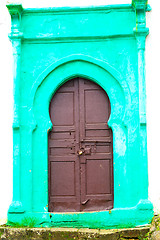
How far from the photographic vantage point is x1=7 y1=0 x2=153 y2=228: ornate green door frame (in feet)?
18.0

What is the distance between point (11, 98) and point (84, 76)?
1287 mm

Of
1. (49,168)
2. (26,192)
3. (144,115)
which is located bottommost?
(26,192)

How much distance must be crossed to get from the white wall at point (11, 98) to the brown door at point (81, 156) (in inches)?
26.8

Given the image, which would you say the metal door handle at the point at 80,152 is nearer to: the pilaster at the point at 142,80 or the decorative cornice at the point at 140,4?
the pilaster at the point at 142,80

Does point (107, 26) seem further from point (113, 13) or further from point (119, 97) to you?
point (119, 97)

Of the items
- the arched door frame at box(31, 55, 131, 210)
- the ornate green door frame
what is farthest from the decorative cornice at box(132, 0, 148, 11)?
the arched door frame at box(31, 55, 131, 210)

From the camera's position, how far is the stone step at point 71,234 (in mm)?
5273

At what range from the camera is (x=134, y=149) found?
218 inches

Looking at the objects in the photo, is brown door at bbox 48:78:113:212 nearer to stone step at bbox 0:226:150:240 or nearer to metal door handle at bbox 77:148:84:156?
metal door handle at bbox 77:148:84:156

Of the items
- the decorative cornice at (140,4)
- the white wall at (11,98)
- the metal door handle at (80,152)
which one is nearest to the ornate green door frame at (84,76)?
the decorative cornice at (140,4)

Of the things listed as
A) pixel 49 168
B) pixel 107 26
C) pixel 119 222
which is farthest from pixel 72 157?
pixel 107 26

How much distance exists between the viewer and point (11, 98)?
575 cm

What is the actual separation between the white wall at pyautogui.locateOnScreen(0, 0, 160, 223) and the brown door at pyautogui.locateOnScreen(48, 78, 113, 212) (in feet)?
2.23

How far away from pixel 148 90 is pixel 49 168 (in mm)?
2097
